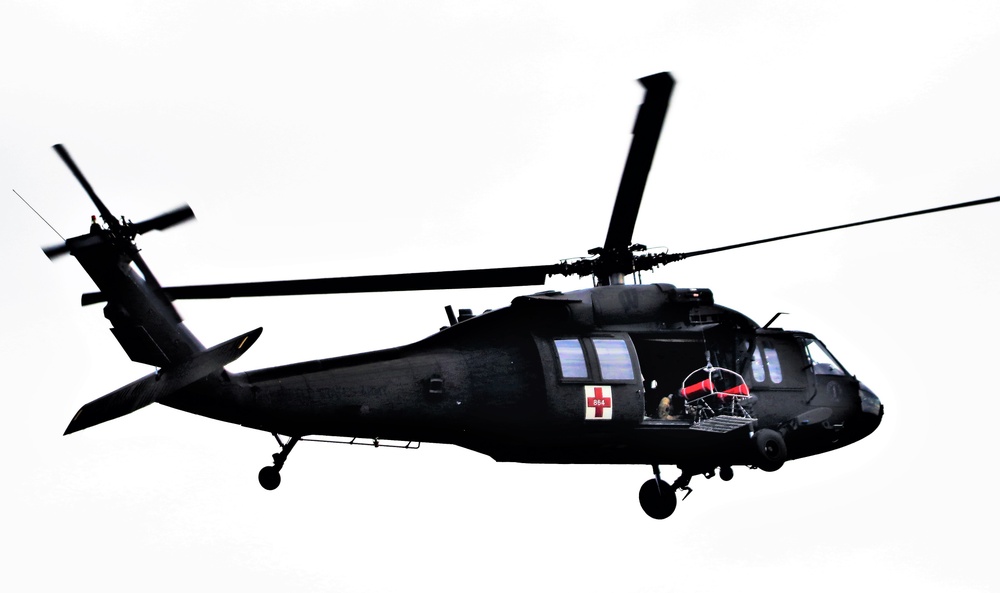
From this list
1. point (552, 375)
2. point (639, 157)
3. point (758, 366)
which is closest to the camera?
point (639, 157)

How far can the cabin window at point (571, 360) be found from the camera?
61.9 ft

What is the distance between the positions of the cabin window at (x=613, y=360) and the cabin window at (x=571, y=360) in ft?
1.04

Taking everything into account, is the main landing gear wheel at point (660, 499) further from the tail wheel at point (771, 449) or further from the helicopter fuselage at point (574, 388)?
the tail wheel at point (771, 449)

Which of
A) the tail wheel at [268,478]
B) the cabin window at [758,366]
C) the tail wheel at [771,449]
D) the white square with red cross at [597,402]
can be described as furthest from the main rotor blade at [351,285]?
the tail wheel at [771,449]

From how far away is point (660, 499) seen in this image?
69.9 ft

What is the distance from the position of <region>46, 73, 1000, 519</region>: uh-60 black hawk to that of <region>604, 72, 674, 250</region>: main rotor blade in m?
0.02

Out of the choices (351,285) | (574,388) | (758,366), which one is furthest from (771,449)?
(351,285)

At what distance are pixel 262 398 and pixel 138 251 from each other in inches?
106

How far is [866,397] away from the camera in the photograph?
2145 cm

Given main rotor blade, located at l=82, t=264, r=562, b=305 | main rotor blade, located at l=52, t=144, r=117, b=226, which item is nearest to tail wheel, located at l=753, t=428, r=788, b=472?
main rotor blade, located at l=82, t=264, r=562, b=305

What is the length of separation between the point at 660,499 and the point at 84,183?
11.3 meters

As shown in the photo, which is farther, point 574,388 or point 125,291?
point 574,388

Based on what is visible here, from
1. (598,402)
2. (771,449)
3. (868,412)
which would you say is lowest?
(868,412)

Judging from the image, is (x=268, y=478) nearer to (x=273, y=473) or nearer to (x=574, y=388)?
(x=273, y=473)
